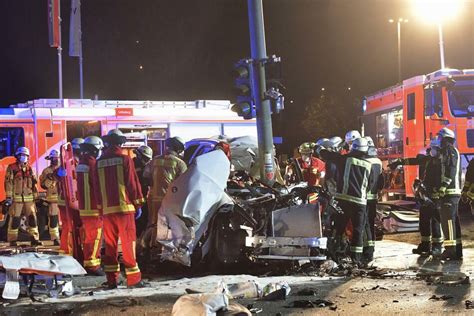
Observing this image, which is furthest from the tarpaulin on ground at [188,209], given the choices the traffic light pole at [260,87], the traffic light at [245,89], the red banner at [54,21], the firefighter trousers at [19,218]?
the red banner at [54,21]

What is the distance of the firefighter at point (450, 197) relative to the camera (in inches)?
323

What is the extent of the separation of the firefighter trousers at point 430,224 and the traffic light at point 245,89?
2.98 meters

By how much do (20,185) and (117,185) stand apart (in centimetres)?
469

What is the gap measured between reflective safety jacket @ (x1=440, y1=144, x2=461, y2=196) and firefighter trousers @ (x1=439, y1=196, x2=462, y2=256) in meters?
0.11

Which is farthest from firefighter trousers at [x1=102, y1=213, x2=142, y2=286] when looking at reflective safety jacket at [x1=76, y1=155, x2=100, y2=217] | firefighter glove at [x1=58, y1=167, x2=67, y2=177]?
firefighter glove at [x1=58, y1=167, x2=67, y2=177]

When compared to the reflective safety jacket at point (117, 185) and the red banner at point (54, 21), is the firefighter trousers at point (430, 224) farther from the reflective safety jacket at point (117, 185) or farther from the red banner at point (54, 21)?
the red banner at point (54, 21)

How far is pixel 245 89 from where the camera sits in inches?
390

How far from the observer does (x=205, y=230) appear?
285 inches

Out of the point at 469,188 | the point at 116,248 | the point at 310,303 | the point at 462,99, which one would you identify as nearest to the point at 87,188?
the point at 116,248

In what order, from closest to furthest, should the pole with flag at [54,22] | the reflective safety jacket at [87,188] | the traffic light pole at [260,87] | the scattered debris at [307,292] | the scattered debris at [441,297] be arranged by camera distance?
the scattered debris at [441,297]
the scattered debris at [307,292]
the reflective safety jacket at [87,188]
the traffic light pole at [260,87]
the pole with flag at [54,22]

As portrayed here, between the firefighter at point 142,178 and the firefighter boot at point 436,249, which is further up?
the firefighter at point 142,178

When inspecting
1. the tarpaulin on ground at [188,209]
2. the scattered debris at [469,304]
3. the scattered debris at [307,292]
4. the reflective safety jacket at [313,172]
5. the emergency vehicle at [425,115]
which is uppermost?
the emergency vehicle at [425,115]

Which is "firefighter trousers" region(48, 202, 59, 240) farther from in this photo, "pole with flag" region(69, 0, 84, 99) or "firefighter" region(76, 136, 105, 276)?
"pole with flag" region(69, 0, 84, 99)

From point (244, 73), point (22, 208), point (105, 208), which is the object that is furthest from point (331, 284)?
point (22, 208)
